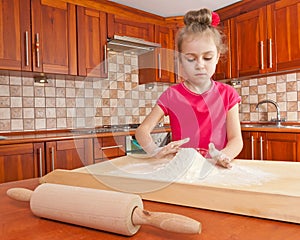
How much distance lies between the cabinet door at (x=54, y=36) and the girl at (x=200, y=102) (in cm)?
136

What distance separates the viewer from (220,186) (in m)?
0.48

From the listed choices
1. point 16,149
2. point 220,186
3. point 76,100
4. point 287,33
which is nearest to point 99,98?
point 76,100

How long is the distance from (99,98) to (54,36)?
2.48 feet

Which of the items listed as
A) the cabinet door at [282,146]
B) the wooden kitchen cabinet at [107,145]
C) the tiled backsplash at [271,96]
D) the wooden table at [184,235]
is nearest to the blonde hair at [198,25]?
the wooden table at [184,235]

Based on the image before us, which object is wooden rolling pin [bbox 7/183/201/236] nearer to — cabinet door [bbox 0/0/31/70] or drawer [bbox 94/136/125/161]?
drawer [bbox 94/136/125/161]

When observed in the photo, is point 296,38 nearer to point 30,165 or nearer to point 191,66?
point 191,66

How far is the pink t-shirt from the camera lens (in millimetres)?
1018

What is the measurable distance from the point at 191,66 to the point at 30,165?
141 centimetres

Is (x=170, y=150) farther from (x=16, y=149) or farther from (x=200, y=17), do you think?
(x=16, y=149)

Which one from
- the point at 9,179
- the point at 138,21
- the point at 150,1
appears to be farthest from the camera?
the point at 138,21

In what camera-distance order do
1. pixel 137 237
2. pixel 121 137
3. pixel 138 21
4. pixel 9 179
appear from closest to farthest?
1. pixel 137 237
2. pixel 9 179
3. pixel 121 137
4. pixel 138 21

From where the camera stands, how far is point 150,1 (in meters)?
2.50

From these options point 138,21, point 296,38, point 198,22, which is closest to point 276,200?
point 198,22

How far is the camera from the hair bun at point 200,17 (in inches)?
35.0
